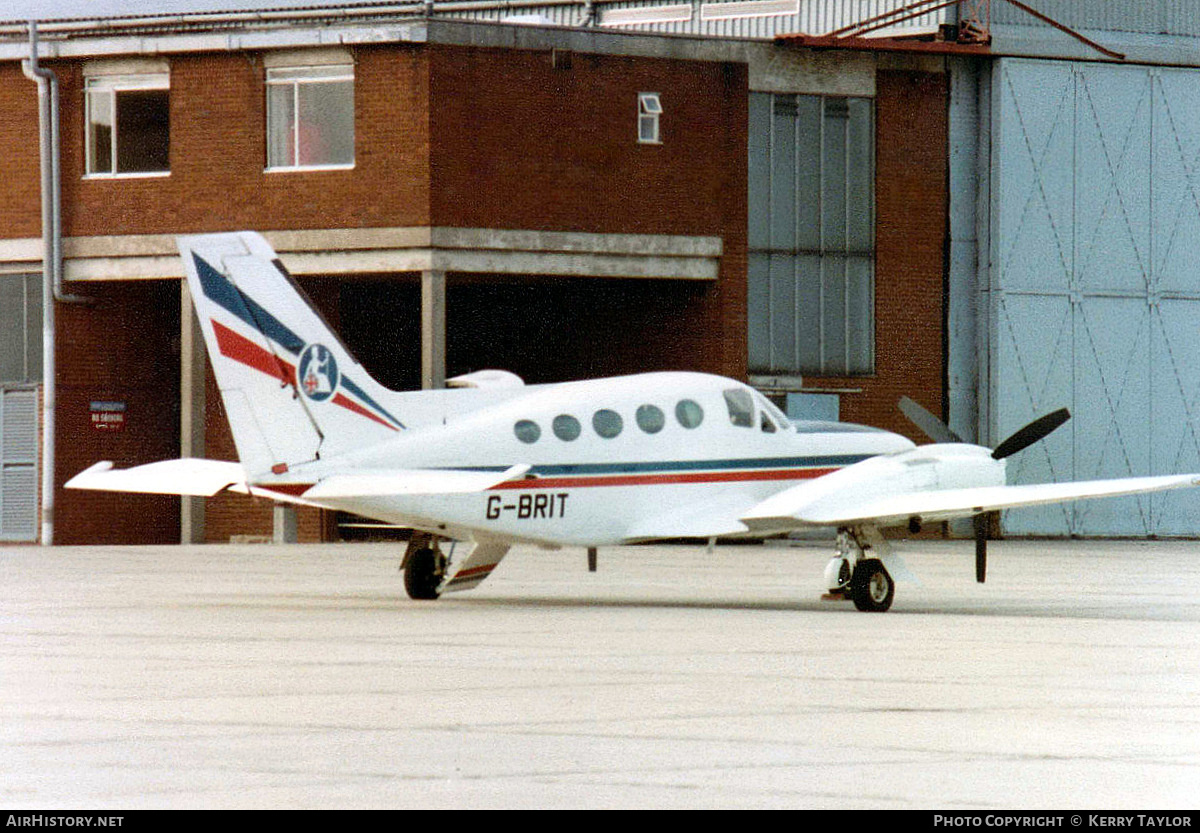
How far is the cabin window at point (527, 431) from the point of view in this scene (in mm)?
22031

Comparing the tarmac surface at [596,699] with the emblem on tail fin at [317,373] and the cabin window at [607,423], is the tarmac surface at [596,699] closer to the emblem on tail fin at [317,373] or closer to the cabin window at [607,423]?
the cabin window at [607,423]

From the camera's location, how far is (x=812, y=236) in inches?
1766

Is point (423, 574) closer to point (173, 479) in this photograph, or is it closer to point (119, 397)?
point (173, 479)

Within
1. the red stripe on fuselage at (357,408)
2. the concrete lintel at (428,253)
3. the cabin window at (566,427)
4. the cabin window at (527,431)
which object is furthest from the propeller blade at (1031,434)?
the concrete lintel at (428,253)

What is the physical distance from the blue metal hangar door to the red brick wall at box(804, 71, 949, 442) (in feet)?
4.01

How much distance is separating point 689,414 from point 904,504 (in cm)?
274

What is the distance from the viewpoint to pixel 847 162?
44969 mm

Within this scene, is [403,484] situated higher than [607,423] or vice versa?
[607,423]

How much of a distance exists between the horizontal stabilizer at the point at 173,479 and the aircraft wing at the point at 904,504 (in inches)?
236

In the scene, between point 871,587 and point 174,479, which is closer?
point 871,587

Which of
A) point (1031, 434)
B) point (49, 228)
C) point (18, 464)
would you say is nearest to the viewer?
point (1031, 434)

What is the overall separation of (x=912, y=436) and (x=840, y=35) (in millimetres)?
9540

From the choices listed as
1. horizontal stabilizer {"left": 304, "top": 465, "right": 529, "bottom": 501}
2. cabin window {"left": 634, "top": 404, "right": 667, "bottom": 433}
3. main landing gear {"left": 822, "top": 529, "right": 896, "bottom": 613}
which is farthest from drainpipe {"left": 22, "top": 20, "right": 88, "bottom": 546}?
main landing gear {"left": 822, "top": 529, "right": 896, "bottom": 613}

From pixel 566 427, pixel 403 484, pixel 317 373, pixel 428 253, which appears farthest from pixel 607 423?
pixel 428 253
